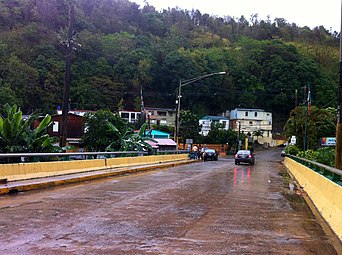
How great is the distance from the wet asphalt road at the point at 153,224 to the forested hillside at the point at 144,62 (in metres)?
53.7

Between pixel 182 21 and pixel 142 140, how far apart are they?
303 ft

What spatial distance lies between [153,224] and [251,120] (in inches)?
3790

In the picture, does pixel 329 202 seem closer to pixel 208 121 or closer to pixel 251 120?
pixel 208 121

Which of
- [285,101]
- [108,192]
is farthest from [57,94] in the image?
[108,192]

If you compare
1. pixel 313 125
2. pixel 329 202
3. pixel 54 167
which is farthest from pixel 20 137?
pixel 313 125

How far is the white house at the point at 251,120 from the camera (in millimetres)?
102000

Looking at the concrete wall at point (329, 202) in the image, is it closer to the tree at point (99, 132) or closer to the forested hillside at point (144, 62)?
the tree at point (99, 132)

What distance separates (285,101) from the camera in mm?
99250

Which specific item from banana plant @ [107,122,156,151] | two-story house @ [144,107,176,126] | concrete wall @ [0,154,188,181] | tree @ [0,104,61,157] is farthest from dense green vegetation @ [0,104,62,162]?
two-story house @ [144,107,176,126]

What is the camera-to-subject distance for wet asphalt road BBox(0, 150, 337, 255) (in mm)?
6391

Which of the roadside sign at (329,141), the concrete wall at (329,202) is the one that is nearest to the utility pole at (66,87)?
the concrete wall at (329,202)

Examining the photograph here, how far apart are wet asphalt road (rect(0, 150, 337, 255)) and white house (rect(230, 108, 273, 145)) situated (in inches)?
3548

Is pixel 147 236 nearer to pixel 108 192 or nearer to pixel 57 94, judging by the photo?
pixel 108 192

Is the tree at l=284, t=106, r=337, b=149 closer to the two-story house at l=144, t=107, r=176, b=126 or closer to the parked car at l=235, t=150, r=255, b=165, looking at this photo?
the parked car at l=235, t=150, r=255, b=165
